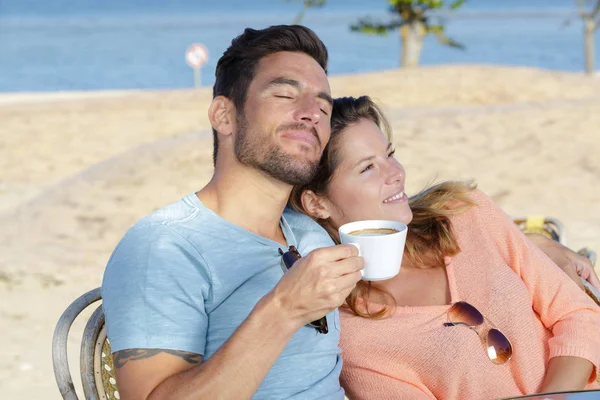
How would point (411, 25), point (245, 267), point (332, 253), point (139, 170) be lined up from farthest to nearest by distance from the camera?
point (411, 25) → point (139, 170) → point (245, 267) → point (332, 253)

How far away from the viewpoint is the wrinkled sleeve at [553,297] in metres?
2.58

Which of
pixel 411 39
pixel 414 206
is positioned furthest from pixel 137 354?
pixel 411 39

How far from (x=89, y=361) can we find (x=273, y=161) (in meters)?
0.77

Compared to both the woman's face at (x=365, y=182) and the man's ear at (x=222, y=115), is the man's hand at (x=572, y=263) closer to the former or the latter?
the woman's face at (x=365, y=182)

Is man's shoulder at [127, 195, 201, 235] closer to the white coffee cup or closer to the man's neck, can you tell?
the man's neck

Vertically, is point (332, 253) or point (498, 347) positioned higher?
point (332, 253)

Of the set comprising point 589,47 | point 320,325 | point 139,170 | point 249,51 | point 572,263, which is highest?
point 249,51

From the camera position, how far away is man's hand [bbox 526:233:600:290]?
298 centimetres

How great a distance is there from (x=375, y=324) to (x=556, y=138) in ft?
24.2

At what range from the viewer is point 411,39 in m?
23.2

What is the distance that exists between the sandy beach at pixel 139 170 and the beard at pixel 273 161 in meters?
1.01

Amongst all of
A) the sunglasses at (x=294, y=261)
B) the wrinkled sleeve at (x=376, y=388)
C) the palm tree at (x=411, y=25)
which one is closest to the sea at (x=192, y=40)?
the palm tree at (x=411, y=25)

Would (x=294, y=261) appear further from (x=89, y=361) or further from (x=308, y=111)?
(x=89, y=361)

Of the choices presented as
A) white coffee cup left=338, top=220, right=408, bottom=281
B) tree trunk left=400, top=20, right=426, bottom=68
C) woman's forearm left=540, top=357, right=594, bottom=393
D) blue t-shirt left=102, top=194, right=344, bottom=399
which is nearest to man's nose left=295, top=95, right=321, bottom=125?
blue t-shirt left=102, top=194, right=344, bottom=399
